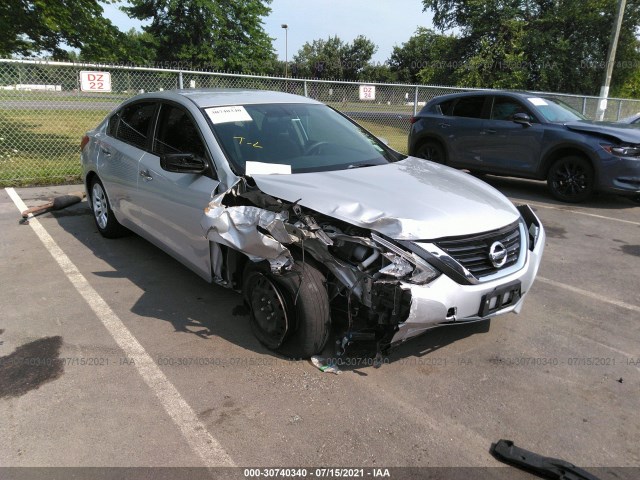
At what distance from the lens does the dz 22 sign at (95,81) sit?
8766 mm

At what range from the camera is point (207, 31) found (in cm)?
4822

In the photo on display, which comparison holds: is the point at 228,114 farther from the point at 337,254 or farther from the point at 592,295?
the point at 592,295

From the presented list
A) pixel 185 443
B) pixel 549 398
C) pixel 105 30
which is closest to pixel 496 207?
pixel 549 398

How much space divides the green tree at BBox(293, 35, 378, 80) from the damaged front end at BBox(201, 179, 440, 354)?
202ft

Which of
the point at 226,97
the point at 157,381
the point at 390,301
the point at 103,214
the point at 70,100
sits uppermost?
the point at 226,97

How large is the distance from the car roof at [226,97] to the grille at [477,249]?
2.31 metres

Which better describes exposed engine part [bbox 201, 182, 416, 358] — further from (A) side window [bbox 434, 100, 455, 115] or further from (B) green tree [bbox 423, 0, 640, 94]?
(B) green tree [bbox 423, 0, 640, 94]

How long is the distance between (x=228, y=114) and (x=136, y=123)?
54.9 inches

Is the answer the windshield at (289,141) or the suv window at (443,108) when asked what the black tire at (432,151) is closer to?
the suv window at (443,108)

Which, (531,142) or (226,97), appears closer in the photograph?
(226,97)

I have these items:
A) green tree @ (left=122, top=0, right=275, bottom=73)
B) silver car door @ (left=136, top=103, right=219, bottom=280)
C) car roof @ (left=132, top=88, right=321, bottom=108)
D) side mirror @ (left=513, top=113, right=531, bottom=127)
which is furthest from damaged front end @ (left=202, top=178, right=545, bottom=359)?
green tree @ (left=122, top=0, right=275, bottom=73)

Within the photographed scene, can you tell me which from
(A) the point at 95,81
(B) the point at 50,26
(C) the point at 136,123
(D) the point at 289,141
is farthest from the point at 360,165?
(B) the point at 50,26

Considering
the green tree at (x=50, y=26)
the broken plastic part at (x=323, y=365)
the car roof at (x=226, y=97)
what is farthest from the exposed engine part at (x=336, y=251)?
the green tree at (x=50, y=26)

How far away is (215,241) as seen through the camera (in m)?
3.42
